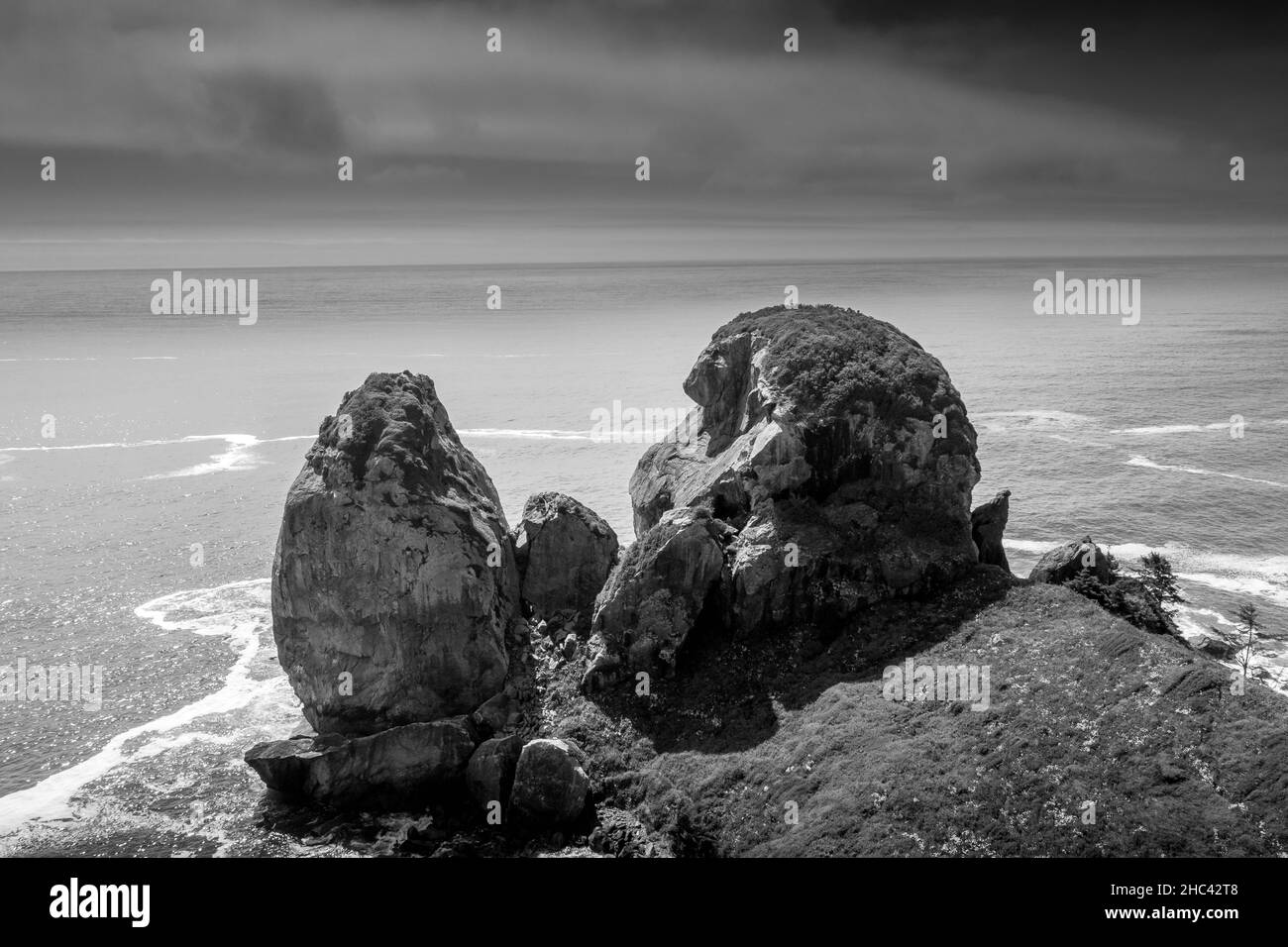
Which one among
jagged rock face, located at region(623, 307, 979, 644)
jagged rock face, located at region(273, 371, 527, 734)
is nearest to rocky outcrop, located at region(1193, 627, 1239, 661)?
jagged rock face, located at region(623, 307, 979, 644)

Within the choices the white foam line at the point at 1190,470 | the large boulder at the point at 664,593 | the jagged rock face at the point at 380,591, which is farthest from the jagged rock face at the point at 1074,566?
the white foam line at the point at 1190,470

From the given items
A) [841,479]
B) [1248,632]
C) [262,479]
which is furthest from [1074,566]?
[262,479]

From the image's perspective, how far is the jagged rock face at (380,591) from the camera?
116 feet

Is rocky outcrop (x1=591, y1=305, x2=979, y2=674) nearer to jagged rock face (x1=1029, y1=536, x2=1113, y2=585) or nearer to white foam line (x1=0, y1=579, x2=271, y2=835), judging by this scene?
jagged rock face (x1=1029, y1=536, x2=1113, y2=585)

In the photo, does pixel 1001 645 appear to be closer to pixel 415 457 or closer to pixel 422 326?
pixel 415 457

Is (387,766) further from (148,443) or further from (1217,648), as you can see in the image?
(148,443)

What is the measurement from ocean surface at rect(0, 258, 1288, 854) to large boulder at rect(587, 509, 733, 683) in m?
10.2

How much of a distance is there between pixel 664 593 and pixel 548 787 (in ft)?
27.5

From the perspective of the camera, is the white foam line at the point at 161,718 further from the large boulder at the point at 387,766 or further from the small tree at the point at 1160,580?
the small tree at the point at 1160,580

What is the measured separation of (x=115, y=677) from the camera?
141ft

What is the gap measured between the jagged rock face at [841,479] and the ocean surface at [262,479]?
16619mm

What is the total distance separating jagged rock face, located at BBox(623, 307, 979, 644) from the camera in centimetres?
3591

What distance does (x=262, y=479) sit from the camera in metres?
77.1
